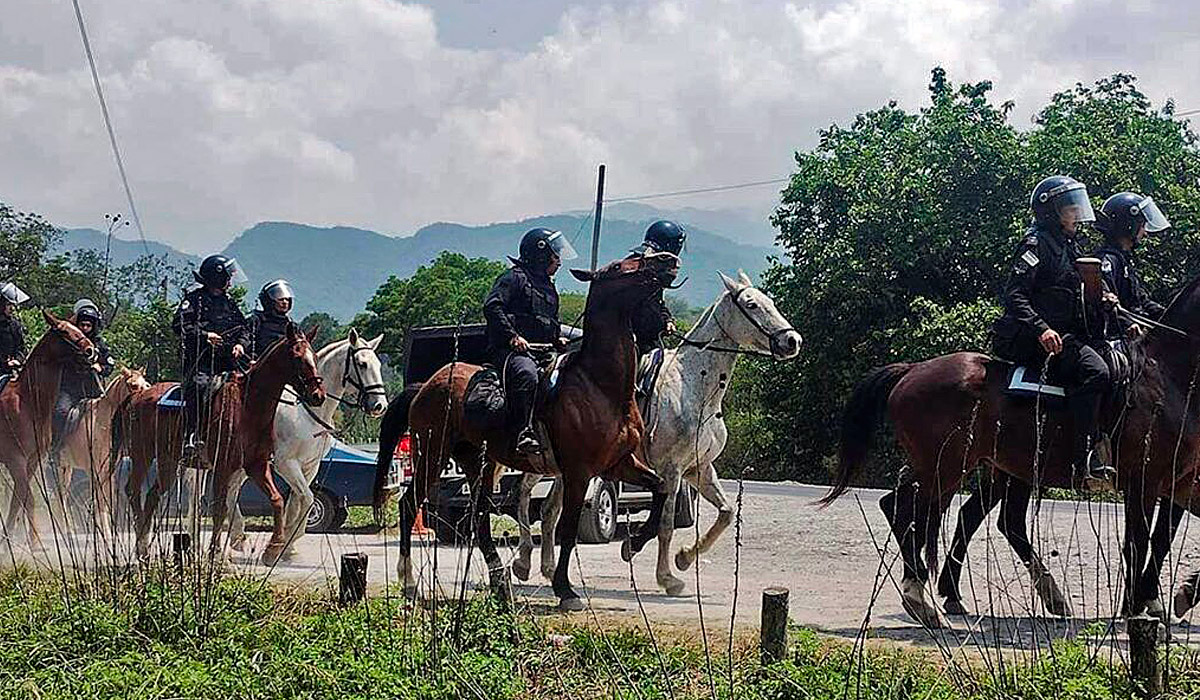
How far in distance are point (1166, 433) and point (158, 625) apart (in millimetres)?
6439

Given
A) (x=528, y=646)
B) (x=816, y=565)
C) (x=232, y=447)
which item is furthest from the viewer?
(x=816, y=565)

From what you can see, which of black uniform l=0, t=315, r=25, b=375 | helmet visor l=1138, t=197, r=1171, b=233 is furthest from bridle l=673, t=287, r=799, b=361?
black uniform l=0, t=315, r=25, b=375

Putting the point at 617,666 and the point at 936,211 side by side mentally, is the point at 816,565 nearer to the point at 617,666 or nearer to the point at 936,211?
the point at 617,666

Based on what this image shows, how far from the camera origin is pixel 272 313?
14.2 meters

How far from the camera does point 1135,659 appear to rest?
637 centimetres

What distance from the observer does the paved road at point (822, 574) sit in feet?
28.4

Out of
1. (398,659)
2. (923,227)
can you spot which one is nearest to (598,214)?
(923,227)

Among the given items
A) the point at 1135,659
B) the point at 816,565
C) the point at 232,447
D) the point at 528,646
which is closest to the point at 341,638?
the point at 528,646

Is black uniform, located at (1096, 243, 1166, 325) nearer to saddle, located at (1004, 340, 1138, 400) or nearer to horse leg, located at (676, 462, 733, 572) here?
saddle, located at (1004, 340, 1138, 400)

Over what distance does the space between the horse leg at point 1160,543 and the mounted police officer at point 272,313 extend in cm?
837

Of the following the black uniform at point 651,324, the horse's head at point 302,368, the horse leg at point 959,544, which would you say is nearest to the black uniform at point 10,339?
the horse's head at point 302,368

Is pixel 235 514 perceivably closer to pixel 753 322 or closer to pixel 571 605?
pixel 571 605

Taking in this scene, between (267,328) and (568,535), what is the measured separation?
206 inches

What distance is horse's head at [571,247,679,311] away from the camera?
10.2m
